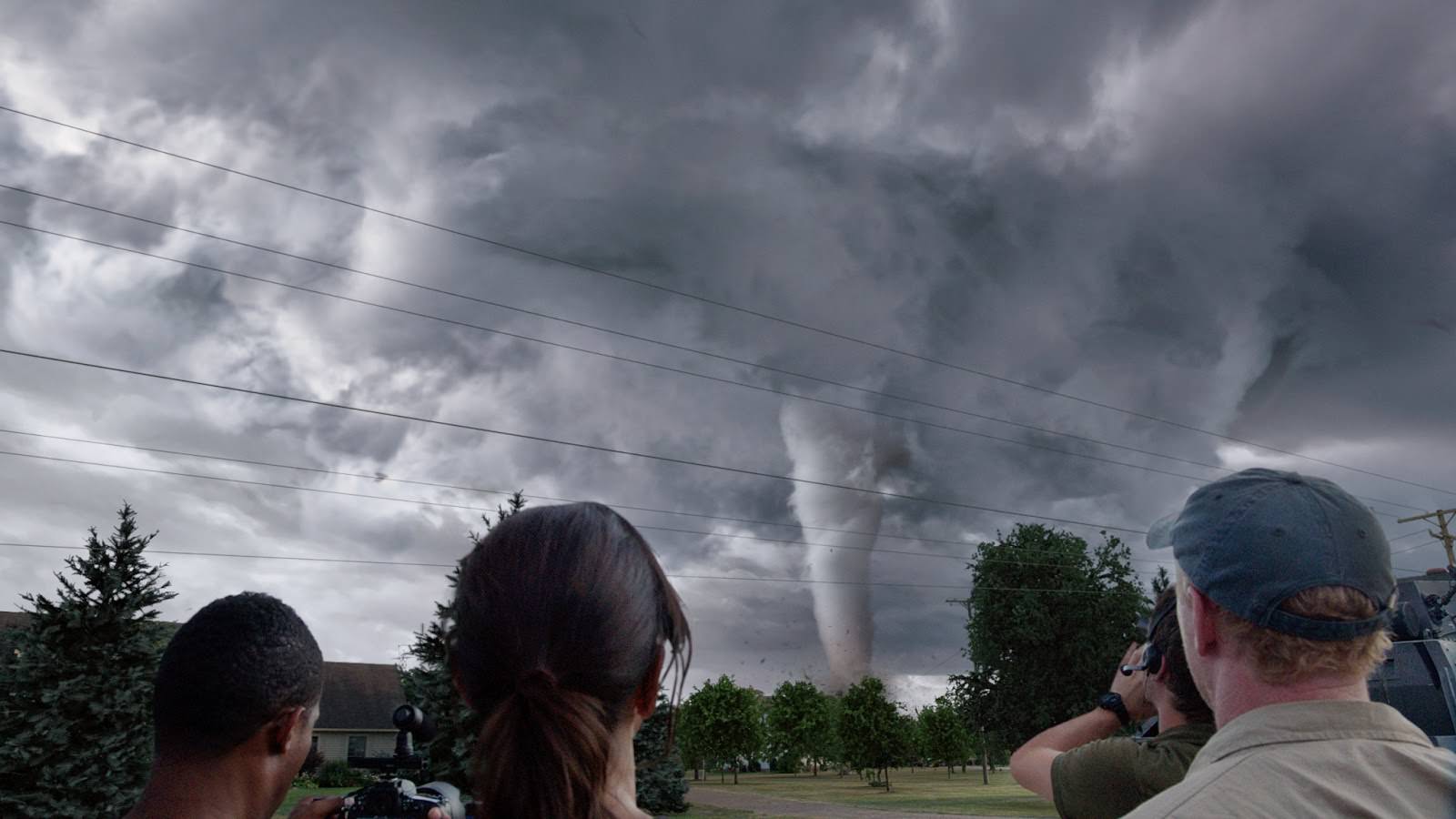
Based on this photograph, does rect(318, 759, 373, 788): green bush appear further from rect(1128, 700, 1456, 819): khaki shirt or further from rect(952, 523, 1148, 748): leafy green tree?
rect(1128, 700, 1456, 819): khaki shirt

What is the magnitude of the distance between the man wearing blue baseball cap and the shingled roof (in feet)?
245

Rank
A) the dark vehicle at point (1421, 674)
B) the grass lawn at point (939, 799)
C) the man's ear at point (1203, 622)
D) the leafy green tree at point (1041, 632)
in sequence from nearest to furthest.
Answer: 1. the man's ear at point (1203, 622)
2. the dark vehicle at point (1421, 674)
3. the grass lawn at point (939, 799)
4. the leafy green tree at point (1041, 632)

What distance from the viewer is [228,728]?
279cm

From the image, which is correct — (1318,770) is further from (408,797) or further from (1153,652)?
(408,797)

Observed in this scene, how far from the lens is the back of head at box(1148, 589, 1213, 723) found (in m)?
3.20

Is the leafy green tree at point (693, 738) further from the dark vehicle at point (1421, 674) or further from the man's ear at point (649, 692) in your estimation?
the man's ear at point (649, 692)

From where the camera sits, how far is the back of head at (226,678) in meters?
2.77

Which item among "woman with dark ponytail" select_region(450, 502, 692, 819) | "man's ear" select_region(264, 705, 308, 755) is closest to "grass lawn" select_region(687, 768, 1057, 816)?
"man's ear" select_region(264, 705, 308, 755)

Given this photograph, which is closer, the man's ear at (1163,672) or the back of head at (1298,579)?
the back of head at (1298,579)

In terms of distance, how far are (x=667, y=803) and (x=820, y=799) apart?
23.4 m

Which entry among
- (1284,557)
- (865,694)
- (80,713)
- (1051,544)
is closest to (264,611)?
(1284,557)

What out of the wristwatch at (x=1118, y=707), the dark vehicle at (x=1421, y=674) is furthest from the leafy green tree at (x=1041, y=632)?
the wristwatch at (x=1118, y=707)

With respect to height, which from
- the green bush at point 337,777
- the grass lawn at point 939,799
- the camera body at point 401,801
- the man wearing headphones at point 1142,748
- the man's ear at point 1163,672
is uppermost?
the man's ear at point 1163,672

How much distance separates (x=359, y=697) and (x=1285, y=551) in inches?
3231
